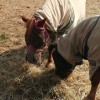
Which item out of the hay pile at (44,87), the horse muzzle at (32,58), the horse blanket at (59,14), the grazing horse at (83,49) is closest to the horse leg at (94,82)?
the grazing horse at (83,49)

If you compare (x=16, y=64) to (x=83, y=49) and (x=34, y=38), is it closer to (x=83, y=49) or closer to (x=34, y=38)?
(x=34, y=38)

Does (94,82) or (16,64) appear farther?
(16,64)

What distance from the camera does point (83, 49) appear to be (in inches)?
126

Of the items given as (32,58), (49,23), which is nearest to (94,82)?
(32,58)

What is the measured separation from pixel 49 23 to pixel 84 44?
1.09 m

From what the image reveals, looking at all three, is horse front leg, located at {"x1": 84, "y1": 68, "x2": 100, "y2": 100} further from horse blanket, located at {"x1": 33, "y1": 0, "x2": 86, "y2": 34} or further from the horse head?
horse blanket, located at {"x1": 33, "y1": 0, "x2": 86, "y2": 34}

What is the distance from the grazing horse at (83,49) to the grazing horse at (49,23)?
1.15ft

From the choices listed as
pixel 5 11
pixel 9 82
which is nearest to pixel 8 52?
pixel 9 82

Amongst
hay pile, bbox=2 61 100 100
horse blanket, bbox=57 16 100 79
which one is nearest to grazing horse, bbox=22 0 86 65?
hay pile, bbox=2 61 100 100

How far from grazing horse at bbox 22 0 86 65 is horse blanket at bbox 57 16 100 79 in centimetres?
48

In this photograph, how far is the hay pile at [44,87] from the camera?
359cm

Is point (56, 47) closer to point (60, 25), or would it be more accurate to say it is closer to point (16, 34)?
point (60, 25)

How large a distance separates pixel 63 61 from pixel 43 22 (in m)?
0.64

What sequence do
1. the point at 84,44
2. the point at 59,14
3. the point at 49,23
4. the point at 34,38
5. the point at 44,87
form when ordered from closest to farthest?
1. the point at 84,44
2. the point at 44,87
3. the point at 34,38
4. the point at 49,23
5. the point at 59,14
